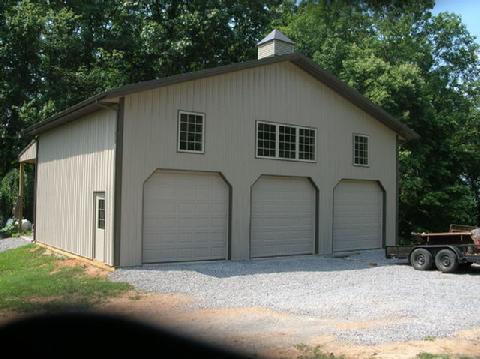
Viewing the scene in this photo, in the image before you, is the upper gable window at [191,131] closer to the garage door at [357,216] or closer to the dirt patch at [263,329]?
the dirt patch at [263,329]

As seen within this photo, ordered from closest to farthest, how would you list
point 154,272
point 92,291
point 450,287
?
point 92,291, point 450,287, point 154,272

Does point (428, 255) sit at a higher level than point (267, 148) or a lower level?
lower

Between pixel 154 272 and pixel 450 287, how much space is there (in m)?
6.67

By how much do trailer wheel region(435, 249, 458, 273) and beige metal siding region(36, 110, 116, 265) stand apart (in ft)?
27.2

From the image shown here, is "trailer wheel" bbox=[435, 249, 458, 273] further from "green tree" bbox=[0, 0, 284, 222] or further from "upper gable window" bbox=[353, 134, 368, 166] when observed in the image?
"green tree" bbox=[0, 0, 284, 222]

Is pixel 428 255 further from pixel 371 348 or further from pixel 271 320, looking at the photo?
pixel 371 348

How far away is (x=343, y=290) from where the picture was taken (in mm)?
11320

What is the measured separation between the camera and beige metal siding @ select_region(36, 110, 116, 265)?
46.1 feet

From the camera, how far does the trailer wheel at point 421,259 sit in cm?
1416

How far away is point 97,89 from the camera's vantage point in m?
29.3

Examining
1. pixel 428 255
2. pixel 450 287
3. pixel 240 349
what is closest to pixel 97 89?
pixel 428 255

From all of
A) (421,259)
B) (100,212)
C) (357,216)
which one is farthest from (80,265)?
(357,216)

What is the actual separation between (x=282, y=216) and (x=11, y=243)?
1145cm

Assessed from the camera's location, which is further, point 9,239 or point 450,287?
point 9,239
